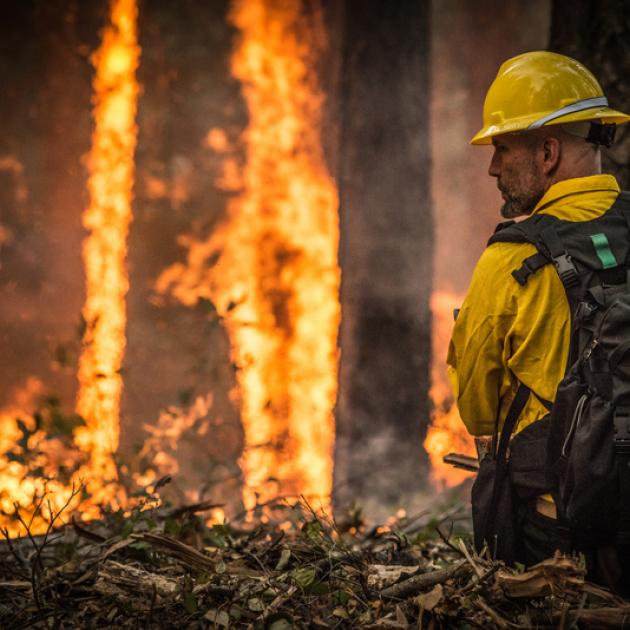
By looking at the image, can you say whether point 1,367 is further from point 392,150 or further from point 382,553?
point 382,553

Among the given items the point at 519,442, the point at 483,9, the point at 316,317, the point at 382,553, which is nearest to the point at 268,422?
the point at 316,317

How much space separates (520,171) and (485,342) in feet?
1.96

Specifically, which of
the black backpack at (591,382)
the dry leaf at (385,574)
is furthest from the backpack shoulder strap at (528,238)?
the dry leaf at (385,574)

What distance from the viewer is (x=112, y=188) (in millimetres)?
8320

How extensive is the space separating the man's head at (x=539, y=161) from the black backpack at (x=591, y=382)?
8.2 inches

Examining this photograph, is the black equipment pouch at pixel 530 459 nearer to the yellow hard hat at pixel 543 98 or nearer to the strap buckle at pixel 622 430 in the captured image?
the strap buckle at pixel 622 430

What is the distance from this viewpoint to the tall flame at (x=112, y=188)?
27.0 ft

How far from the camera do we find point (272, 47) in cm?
848

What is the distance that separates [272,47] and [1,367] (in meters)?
3.86

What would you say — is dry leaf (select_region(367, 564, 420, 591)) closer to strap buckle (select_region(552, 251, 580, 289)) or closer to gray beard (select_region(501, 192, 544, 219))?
strap buckle (select_region(552, 251, 580, 289))

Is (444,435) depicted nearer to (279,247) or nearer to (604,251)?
(279,247)

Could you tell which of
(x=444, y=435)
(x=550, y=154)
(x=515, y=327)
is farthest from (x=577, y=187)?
(x=444, y=435)

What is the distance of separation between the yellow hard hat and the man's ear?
0.06 metres

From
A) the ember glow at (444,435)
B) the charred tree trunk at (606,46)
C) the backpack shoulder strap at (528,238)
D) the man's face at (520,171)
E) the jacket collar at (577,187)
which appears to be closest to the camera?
the backpack shoulder strap at (528,238)
